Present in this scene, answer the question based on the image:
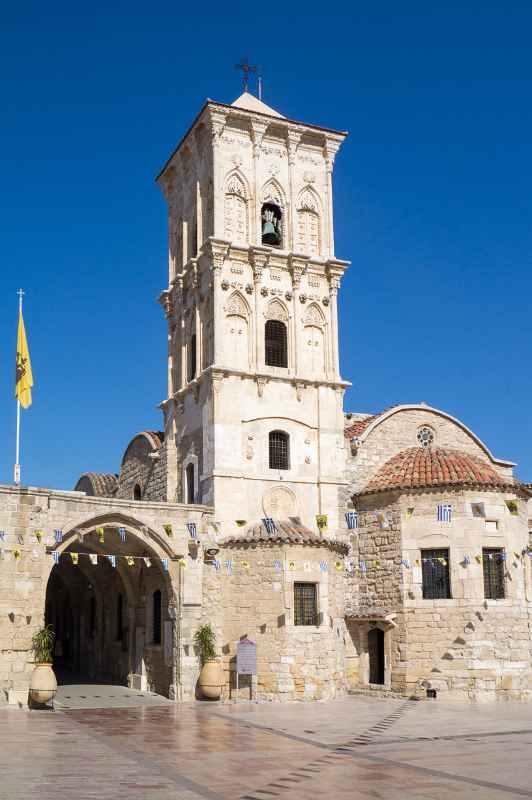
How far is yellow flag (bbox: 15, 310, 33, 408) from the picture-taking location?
26391mm

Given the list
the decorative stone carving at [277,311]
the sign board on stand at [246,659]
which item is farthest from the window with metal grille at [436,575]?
the decorative stone carving at [277,311]

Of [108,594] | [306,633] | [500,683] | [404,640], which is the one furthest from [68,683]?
[500,683]

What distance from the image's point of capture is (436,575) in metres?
26.1

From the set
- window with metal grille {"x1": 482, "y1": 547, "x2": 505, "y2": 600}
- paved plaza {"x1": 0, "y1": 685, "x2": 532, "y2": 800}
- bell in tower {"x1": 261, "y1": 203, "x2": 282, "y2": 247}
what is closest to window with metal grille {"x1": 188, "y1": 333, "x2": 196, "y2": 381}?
bell in tower {"x1": 261, "y1": 203, "x2": 282, "y2": 247}

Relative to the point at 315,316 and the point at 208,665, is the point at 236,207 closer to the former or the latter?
the point at 315,316

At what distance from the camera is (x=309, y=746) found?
16.3 m

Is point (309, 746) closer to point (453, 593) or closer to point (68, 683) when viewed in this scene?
point (453, 593)

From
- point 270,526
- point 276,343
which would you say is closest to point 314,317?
point 276,343

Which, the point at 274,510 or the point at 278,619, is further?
the point at 274,510

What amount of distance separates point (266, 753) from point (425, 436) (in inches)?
697

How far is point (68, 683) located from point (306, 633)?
9.46m

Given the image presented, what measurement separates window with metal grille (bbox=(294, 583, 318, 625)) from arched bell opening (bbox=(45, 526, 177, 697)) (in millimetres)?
3633

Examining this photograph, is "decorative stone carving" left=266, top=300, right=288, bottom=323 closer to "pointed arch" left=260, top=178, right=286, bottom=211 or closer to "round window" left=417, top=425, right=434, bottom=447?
"pointed arch" left=260, top=178, right=286, bottom=211

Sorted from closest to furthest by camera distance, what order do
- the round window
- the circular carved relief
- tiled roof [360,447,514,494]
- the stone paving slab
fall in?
the stone paving slab
tiled roof [360,447,514,494]
the circular carved relief
the round window
